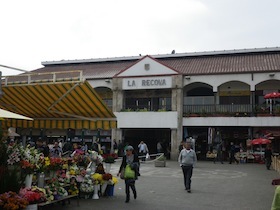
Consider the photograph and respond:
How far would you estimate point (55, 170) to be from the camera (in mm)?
9047

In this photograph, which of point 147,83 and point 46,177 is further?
point 147,83

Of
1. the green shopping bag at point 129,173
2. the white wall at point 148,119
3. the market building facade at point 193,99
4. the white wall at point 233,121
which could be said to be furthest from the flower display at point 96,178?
the white wall at point 233,121

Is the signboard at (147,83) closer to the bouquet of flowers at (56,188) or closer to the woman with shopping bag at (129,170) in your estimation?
the woman with shopping bag at (129,170)

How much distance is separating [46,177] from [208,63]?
25.2 meters

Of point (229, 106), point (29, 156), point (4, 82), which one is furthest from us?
point (229, 106)

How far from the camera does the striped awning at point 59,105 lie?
38.3 ft

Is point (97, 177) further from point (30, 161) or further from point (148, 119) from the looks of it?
point (148, 119)

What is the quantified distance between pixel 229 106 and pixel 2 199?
25.2 meters

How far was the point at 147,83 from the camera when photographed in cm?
3075

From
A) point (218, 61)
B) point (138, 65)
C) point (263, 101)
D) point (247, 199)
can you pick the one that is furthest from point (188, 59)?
point (247, 199)

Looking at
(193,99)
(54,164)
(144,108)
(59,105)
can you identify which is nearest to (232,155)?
(193,99)

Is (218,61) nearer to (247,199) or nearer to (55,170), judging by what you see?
(247,199)

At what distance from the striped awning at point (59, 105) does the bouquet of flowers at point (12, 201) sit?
212 inches

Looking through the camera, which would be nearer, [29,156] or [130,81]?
[29,156]
